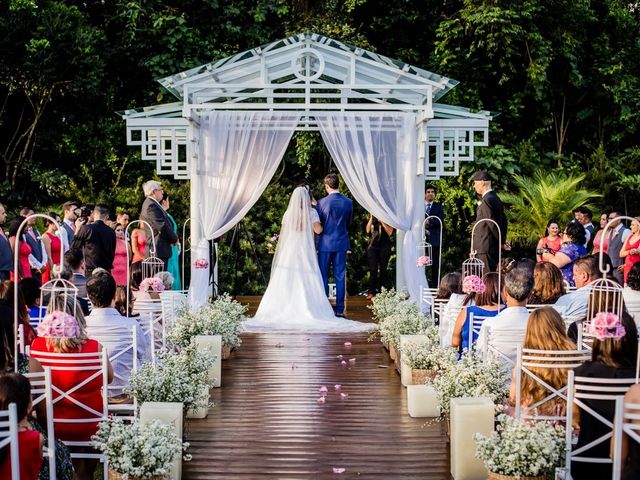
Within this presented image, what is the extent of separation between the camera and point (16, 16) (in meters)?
14.8

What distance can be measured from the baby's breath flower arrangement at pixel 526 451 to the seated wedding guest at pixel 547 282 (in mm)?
2380

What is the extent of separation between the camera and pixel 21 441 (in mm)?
3854

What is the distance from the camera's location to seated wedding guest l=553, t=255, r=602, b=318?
6993 millimetres

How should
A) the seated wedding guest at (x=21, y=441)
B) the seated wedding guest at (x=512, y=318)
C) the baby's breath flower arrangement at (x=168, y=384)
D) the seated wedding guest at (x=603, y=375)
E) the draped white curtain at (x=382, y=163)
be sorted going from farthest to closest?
the draped white curtain at (x=382, y=163), the seated wedding guest at (x=512, y=318), the baby's breath flower arrangement at (x=168, y=384), the seated wedding guest at (x=603, y=375), the seated wedding guest at (x=21, y=441)

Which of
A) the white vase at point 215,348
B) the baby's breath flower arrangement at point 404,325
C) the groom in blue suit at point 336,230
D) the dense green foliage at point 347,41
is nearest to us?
Result: the white vase at point 215,348

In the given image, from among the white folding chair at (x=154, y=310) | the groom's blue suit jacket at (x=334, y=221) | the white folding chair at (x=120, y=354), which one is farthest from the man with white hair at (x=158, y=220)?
the white folding chair at (x=120, y=354)

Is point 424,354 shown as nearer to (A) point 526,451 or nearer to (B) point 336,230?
(A) point 526,451

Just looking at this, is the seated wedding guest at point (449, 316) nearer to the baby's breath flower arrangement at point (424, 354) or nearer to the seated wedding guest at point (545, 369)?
the baby's breath flower arrangement at point (424, 354)

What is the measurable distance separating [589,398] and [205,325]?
4.59m

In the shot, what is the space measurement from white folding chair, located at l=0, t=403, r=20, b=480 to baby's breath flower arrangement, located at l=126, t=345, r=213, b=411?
186cm

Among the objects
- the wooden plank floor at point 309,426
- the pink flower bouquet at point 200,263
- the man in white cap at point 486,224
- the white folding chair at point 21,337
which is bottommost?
the wooden plank floor at point 309,426

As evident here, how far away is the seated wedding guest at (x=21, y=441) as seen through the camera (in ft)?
12.6

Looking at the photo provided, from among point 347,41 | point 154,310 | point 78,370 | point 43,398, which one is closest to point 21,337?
point 78,370

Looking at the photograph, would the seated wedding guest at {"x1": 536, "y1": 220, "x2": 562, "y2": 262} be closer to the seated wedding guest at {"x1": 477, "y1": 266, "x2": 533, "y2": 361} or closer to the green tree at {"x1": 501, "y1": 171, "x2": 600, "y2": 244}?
the green tree at {"x1": 501, "y1": 171, "x2": 600, "y2": 244}
